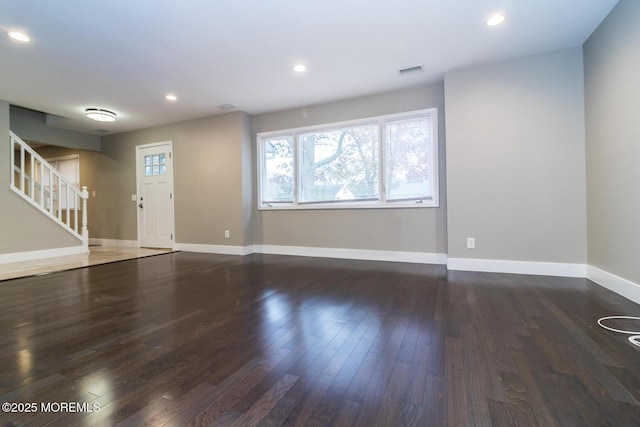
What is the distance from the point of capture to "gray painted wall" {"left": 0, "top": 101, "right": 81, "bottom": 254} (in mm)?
4410

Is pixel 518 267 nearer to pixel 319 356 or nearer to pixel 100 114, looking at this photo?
pixel 319 356

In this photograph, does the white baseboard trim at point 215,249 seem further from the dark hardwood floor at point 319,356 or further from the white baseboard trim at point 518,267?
the white baseboard trim at point 518,267

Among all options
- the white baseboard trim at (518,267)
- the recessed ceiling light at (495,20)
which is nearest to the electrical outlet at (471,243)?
the white baseboard trim at (518,267)

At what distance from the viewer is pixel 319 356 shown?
153 centimetres

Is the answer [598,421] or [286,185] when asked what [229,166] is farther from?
[598,421]

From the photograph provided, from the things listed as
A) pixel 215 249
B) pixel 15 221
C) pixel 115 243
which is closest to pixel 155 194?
pixel 115 243

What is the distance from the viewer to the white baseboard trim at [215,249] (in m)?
5.08

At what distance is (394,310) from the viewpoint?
2.22 metres

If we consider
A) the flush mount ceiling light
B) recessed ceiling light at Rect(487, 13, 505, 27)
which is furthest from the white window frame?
the flush mount ceiling light

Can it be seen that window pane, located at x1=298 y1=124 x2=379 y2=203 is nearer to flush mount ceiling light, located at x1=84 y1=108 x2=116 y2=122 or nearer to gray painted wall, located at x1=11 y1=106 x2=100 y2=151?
flush mount ceiling light, located at x1=84 y1=108 x2=116 y2=122

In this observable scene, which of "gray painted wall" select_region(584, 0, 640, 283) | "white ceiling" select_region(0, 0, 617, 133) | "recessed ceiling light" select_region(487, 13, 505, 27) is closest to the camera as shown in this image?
"gray painted wall" select_region(584, 0, 640, 283)

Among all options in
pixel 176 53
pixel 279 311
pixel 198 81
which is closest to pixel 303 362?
pixel 279 311

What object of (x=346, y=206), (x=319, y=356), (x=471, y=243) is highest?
(x=346, y=206)

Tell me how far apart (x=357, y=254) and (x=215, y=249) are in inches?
105
